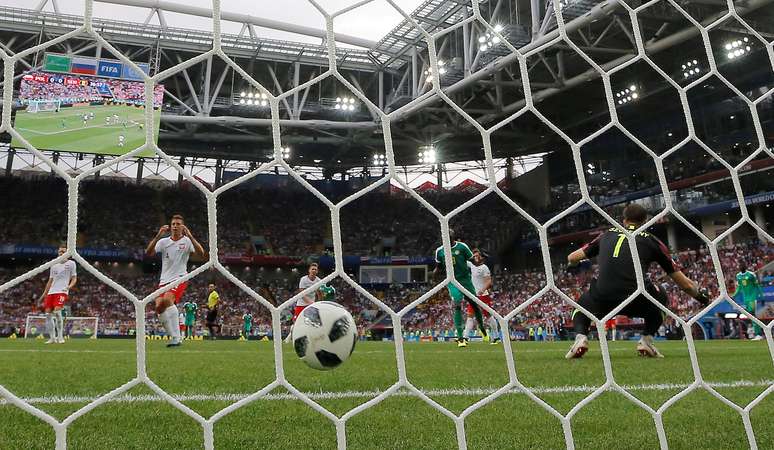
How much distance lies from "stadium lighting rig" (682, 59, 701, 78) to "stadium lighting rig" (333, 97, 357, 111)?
1316cm

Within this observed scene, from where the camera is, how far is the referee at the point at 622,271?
426 centimetres

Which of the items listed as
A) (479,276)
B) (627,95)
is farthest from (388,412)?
(627,95)

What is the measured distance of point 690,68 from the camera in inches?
826

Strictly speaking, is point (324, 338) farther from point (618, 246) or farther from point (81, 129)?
point (81, 129)

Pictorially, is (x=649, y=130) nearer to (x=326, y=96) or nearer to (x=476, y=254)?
(x=326, y=96)

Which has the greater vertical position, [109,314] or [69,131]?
[69,131]

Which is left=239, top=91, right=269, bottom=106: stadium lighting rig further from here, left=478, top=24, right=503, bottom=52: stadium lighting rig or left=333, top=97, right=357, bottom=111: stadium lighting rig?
left=478, top=24, right=503, bottom=52: stadium lighting rig

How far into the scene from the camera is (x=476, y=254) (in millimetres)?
8062

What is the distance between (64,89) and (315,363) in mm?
19839

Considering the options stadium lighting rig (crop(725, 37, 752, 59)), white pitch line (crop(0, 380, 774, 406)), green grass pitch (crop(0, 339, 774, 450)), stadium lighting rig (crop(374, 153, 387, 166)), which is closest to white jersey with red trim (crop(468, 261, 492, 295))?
green grass pitch (crop(0, 339, 774, 450))

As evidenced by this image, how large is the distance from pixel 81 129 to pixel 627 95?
883 inches

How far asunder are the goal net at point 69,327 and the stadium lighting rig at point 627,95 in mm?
22483

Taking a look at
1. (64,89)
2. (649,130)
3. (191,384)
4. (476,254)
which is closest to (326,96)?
(64,89)

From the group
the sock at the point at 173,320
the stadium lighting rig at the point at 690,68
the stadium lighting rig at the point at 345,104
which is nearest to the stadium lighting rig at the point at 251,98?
the stadium lighting rig at the point at 345,104
